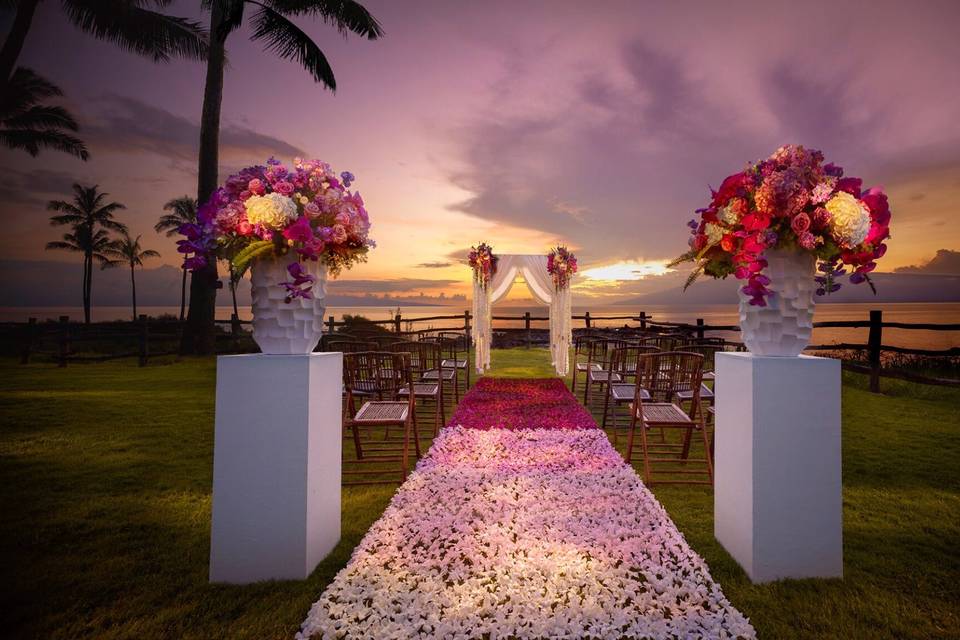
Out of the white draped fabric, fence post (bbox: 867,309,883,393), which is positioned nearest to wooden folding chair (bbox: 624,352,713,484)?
fence post (bbox: 867,309,883,393)

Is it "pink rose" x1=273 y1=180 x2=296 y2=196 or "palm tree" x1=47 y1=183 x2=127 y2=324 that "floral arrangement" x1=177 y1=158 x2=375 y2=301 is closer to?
"pink rose" x1=273 y1=180 x2=296 y2=196

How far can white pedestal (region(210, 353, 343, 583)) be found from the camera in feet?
6.12

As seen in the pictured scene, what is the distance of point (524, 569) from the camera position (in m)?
1.90

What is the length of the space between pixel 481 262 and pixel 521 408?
4359 mm

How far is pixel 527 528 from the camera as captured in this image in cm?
229

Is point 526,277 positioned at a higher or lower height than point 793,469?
higher

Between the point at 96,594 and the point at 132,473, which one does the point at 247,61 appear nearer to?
the point at 132,473

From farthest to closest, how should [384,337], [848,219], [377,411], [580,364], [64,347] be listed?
1. [64,347]
2. [384,337]
3. [580,364]
4. [377,411]
5. [848,219]

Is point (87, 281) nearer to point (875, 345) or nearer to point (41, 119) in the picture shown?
point (41, 119)

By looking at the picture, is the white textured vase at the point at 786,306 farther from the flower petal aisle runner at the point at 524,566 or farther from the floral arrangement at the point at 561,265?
the floral arrangement at the point at 561,265

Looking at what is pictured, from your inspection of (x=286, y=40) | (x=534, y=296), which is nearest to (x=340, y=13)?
(x=286, y=40)

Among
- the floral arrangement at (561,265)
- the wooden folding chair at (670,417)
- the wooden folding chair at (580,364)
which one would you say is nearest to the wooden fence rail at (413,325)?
the wooden folding chair at (670,417)

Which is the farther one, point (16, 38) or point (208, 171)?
point (208, 171)

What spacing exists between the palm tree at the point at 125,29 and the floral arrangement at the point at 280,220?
11.2 m
